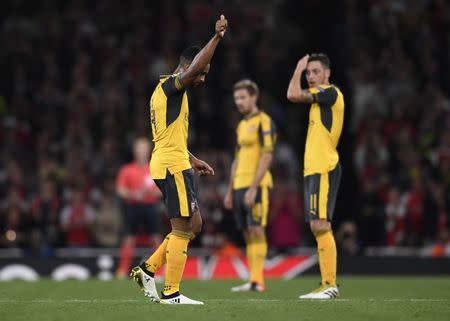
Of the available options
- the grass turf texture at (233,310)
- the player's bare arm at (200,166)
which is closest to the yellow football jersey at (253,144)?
the grass turf texture at (233,310)

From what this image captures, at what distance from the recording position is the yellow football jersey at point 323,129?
1081cm

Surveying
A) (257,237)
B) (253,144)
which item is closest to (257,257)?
(257,237)

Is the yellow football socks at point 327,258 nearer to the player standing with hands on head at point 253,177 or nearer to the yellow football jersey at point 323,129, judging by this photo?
the yellow football jersey at point 323,129

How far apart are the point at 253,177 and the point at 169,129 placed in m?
3.60

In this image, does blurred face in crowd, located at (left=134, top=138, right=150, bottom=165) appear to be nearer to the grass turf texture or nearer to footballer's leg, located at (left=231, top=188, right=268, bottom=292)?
footballer's leg, located at (left=231, top=188, right=268, bottom=292)

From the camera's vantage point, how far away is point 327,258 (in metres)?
10.7

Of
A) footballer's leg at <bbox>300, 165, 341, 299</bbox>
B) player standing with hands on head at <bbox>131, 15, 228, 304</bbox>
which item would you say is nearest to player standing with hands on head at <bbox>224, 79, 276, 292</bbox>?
footballer's leg at <bbox>300, 165, 341, 299</bbox>

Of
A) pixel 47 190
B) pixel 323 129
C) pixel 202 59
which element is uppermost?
pixel 202 59

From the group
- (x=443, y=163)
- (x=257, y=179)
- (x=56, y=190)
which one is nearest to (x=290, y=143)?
(x=443, y=163)

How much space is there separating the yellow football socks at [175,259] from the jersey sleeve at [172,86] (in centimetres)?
129

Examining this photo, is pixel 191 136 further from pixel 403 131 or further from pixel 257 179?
pixel 257 179

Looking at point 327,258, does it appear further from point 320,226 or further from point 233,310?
point 233,310

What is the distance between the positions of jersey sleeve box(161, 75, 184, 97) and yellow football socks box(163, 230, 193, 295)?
1.29m

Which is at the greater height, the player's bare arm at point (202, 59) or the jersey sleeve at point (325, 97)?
the player's bare arm at point (202, 59)
